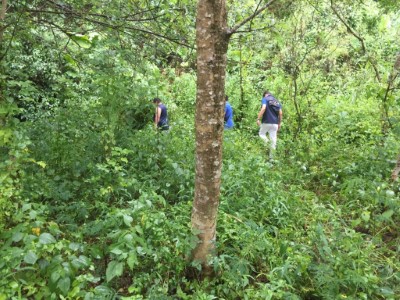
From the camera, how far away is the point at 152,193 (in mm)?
3604

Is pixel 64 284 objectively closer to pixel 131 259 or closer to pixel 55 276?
pixel 55 276

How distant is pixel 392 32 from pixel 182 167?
12.4m

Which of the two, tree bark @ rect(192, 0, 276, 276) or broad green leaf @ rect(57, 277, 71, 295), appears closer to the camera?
broad green leaf @ rect(57, 277, 71, 295)

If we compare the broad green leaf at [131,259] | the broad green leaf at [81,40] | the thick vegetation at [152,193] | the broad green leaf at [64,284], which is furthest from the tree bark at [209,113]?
the broad green leaf at [81,40]

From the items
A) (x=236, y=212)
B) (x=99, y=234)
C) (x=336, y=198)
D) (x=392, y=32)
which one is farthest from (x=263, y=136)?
(x=392, y=32)

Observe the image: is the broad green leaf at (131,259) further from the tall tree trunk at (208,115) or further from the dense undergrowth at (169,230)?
the tall tree trunk at (208,115)

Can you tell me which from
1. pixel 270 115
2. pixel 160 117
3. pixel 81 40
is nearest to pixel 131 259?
pixel 81 40

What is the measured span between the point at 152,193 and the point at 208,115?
4.43ft

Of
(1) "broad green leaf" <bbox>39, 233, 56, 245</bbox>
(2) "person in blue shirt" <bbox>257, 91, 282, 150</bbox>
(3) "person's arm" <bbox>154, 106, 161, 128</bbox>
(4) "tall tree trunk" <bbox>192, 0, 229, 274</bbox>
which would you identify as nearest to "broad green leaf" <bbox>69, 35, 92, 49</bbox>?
(4) "tall tree trunk" <bbox>192, 0, 229, 274</bbox>

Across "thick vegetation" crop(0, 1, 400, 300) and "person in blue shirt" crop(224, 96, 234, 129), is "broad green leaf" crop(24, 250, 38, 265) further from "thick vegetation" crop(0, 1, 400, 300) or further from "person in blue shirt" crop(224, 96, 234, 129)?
"person in blue shirt" crop(224, 96, 234, 129)

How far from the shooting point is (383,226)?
4.36 metres

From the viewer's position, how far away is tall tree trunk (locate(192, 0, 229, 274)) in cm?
246

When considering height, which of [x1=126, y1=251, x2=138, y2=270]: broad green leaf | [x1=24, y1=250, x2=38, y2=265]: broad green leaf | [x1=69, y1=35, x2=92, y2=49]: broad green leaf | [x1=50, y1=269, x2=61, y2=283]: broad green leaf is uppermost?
[x1=69, y1=35, x2=92, y2=49]: broad green leaf

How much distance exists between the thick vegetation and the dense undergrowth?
0.06 ft
